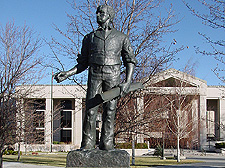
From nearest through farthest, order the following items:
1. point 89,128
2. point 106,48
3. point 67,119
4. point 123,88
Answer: point 123,88 → point 89,128 → point 106,48 → point 67,119

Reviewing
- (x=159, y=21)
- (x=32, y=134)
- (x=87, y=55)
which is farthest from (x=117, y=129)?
(x=87, y=55)

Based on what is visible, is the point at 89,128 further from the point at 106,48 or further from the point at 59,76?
the point at 106,48

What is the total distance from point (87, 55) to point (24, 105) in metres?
10.8

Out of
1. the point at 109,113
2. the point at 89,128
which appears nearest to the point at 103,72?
the point at 109,113

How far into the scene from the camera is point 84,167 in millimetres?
5059

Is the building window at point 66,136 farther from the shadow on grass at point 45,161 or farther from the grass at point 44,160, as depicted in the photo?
the shadow on grass at point 45,161

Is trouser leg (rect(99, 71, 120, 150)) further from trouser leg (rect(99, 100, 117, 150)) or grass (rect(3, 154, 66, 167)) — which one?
grass (rect(3, 154, 66, 167))

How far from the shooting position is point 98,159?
5055 millimetres

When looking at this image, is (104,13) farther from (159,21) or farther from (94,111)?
(159,21)

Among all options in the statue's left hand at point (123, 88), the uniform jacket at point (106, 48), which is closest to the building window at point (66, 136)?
the uniform jacket at point (106, 48)

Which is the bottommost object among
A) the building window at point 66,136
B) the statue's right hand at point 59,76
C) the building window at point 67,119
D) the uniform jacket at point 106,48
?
the building window at point 66,136

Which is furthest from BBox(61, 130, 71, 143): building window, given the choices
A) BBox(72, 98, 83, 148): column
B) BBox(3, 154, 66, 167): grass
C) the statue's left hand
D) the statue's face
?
the statue's left hand

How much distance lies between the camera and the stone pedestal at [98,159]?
504 centimetres

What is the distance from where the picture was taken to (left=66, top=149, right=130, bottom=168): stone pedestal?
504 cm
